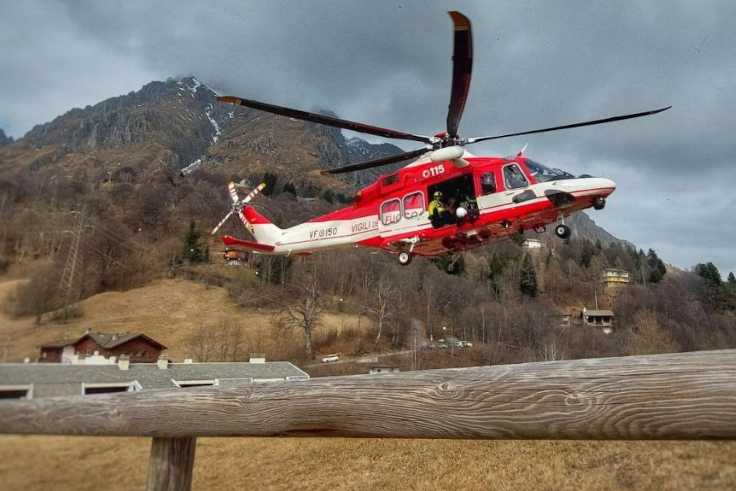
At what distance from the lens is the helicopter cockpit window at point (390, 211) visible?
6340 millimetres

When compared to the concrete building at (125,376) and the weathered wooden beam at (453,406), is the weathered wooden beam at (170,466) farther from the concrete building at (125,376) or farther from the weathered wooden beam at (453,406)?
the concrete building at (125,376)

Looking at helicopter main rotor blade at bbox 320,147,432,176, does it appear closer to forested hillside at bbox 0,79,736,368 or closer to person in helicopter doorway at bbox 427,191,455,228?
forested hillside at bbox 0,79,736,368

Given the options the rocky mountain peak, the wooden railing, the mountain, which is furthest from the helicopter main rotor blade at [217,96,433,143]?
the wooden railing

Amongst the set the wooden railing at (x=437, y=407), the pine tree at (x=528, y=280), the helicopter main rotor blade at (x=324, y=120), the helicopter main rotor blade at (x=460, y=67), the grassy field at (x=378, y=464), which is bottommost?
the grassy field at (x=378, y=464)

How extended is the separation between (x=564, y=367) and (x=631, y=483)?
2952mm

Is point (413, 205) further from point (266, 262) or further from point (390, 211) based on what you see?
point (266, 262)

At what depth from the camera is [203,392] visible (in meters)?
2.47

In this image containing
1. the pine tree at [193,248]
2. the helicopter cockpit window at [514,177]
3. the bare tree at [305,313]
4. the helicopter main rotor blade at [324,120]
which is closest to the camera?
the pine tree at [193,248]

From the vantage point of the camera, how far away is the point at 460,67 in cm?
493

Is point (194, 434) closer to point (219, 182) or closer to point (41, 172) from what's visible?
point (41, 172)

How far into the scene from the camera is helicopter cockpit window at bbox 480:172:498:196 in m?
6.13

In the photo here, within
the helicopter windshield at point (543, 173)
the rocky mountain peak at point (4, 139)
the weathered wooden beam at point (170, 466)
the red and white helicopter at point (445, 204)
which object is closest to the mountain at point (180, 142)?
the rocky mountain peak at point (4, 139)

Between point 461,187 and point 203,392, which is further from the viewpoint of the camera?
point 461,187

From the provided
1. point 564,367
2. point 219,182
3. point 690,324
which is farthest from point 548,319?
point 219,182
